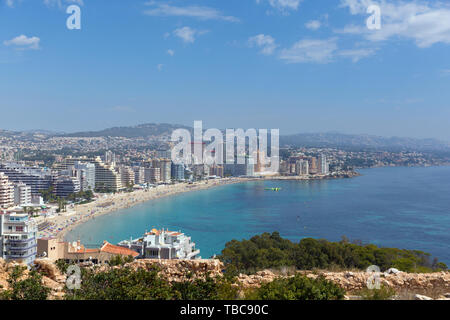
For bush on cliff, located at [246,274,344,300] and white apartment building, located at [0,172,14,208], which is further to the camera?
white apartment building, located at [0,172,14,208]

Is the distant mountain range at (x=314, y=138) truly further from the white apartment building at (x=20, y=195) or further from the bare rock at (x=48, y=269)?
the bare rock at (x=48, y=269)

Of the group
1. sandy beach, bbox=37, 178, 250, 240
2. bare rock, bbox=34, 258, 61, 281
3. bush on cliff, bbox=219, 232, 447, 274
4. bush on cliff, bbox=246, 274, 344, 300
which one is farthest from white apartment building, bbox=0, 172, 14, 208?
bush on cliff, bbox=246, 274, 344, 300

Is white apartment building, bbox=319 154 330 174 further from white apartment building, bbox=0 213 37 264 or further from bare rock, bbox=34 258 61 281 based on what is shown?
bare rock, bbox=34 258 61 281

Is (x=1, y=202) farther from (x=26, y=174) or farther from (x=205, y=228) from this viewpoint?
Result: (x=205, y=228)

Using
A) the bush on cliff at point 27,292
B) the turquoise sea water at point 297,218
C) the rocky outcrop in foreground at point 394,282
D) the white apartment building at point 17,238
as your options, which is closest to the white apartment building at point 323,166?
the turquoise sea water at point 297,218

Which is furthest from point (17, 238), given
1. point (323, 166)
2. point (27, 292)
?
point (323, 166)
